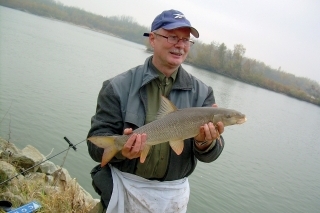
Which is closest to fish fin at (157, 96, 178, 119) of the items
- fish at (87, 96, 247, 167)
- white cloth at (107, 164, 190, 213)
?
fish at (87, 96, 247, 167)

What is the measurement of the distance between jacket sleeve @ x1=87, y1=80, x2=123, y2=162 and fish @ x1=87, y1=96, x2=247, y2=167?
12 centimetres

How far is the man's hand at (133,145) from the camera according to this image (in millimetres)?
2256

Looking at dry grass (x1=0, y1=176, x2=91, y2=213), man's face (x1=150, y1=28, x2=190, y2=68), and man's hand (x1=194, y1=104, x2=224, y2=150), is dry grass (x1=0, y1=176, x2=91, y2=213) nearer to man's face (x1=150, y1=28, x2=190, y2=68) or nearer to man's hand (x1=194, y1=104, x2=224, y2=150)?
man's hand (x1=194, y1=104, x2=224, y2=150)

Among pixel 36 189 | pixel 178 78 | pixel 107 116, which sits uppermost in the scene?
pixel 178 78

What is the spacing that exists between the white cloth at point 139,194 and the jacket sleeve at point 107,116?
29cm

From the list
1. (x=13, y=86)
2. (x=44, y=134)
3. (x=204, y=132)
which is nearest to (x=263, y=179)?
(x=44, y=134)

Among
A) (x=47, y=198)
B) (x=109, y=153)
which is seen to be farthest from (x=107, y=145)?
(x=47, y=198)

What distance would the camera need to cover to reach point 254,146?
1503 centimetres

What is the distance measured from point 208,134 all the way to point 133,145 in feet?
2.06

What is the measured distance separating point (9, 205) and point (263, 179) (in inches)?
392

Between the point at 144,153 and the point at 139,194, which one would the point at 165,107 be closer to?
the point at 144,153

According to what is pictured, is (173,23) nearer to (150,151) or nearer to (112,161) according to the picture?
(150,151)

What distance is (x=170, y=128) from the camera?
8.29ft

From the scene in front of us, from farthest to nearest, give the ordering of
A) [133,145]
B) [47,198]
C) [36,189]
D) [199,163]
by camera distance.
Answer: [199,163] → [36,189] → [47,198] → [133,145]
